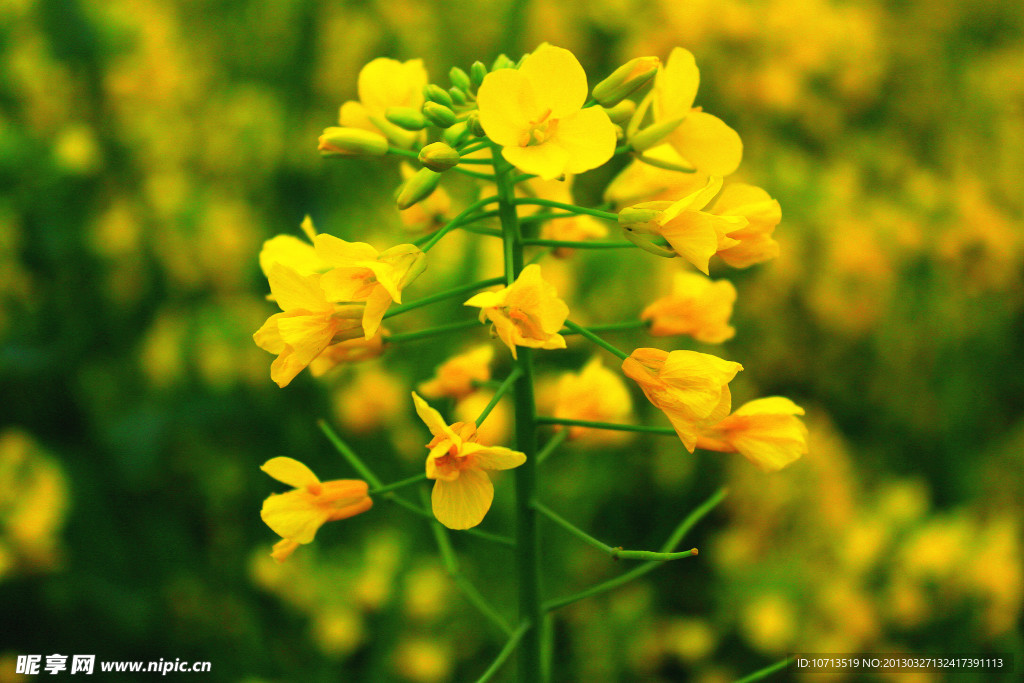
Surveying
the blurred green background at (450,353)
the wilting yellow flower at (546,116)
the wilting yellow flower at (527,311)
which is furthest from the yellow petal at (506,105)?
the blurred green background at (450,353)

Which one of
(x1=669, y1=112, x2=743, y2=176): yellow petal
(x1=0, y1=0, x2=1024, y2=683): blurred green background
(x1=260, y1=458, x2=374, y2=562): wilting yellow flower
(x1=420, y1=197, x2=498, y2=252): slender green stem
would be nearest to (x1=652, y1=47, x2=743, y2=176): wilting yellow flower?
(x1=669, y1=112, x2=743, y2=176): yellow petal

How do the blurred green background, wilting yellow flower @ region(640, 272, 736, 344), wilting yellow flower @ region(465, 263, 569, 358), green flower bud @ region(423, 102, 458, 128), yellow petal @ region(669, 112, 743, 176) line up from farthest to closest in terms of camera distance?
the blurred green background, wilting yellow flower @ region(640, 272, 736, 344), yellow petal @ region(669, 112, 743, 176), green flower bud @ region(423, 102, 458, 128), wilting yellow flower @ region(465, 263, 569, 358)

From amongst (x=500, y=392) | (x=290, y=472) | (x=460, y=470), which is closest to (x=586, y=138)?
(x=500, y=392)

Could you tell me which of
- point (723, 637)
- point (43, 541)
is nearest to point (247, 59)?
point (43, 541)

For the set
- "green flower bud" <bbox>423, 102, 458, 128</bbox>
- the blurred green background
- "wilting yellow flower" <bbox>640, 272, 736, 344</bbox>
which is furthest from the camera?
the blurred green background

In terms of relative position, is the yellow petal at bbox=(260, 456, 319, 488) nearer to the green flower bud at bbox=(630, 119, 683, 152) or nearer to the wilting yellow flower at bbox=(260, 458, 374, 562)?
the wilting yellow flower at bbox=(260, 458, 374, 562)

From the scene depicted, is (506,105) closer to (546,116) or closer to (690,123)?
(546,116)

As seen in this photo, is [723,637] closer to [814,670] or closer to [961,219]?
[814,670]

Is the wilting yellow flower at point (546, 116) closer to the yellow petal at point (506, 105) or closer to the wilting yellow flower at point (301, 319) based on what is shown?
the yellow petal at point (506, 105)
